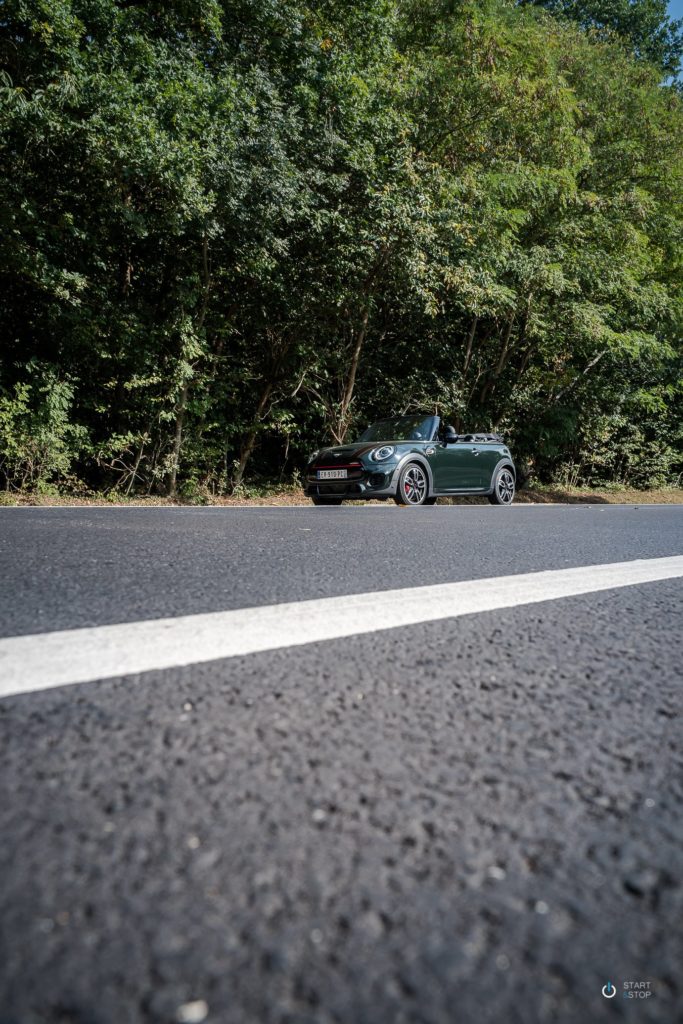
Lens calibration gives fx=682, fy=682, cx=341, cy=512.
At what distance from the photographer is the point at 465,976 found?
71 centimetres

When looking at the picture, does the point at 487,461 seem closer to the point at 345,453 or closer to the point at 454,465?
the point at 454,465

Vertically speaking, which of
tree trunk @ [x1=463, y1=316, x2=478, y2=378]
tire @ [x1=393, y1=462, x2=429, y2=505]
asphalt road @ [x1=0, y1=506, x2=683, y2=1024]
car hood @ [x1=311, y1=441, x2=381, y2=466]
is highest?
tree trunk @ [x1=463, y1=316, x2=478, y2=378]

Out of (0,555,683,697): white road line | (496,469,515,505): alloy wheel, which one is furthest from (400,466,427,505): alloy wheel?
(0,555,683,697): white road line

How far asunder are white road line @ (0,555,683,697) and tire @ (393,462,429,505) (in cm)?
744

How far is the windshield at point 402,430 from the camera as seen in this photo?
37.1 ft

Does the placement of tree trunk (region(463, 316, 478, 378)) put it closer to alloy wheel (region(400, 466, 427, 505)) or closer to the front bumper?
alloy wheel (region(400, 466, 427, 505))

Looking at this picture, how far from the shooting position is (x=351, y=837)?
961 mm

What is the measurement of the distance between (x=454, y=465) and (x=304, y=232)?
493 centimetres

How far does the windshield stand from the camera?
1132 centimetres

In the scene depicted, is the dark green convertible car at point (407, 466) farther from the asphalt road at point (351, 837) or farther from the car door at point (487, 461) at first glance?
the asphalt road at point (351, 837)

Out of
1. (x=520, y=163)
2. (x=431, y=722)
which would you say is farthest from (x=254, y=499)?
(x=431, y=722)

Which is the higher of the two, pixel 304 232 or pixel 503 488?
pixel 304 232

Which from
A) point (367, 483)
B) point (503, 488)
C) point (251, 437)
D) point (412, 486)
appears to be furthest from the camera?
point (251, 437)

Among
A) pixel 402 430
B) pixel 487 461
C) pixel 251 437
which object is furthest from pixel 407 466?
pixel 251 437
